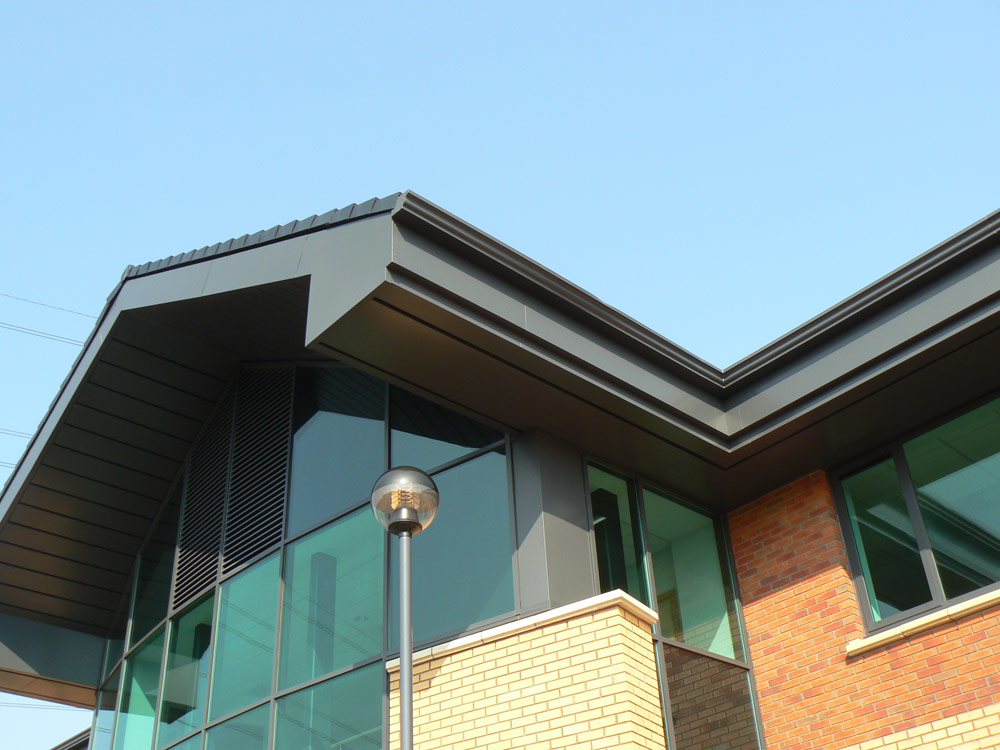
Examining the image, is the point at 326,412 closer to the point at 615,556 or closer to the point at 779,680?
the point at 615,556

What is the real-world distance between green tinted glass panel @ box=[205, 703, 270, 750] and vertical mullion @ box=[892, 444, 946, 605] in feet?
19.5

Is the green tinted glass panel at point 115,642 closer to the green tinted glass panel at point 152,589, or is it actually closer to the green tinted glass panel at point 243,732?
the green tinted glass panel at point 152,589

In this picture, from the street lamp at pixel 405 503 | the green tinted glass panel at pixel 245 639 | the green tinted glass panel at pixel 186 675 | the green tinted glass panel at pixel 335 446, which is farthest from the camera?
the green tinted glass panel at pixel 186 675

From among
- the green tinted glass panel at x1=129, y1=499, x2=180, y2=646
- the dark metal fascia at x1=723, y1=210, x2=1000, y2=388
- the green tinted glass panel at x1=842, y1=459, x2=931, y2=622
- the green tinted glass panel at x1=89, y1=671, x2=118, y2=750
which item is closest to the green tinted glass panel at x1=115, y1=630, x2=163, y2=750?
the green tinted glass panel at x1=129, y1=499, x2=180, y2=646

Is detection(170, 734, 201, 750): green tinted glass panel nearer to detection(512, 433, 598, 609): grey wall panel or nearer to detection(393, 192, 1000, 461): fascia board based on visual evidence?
detection(512, 433, 598, 609): grey wall panel

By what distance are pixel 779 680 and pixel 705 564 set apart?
4.08 ft

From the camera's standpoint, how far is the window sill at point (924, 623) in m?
8.53

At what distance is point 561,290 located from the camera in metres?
8.73

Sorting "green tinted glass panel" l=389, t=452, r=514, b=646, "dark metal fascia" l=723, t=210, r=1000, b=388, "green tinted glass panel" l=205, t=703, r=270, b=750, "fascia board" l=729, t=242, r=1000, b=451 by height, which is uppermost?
"dark metal fascia" l=723, t=210, r=1000, b=388

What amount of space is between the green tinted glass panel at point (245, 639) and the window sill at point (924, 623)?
530 centimetres

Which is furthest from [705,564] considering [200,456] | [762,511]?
[200,456]

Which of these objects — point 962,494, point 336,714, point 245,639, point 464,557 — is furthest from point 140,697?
point 962,494

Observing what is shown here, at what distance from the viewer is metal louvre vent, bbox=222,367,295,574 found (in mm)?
11430

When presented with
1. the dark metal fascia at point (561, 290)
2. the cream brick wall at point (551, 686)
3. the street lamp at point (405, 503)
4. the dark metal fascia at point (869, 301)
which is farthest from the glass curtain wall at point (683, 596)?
the street lamp at point (405, 503)
